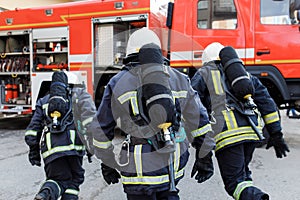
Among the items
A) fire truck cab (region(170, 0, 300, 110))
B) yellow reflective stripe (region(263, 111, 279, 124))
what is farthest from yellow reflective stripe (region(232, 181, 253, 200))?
fire truck cab (region(170, 0, 300, 110))

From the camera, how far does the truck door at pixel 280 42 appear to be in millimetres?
5059

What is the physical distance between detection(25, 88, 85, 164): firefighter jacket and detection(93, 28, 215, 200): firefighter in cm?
89

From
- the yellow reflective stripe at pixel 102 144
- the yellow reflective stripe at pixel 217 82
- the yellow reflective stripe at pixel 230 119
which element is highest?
the yellow reflective stripe at pixel 217 82

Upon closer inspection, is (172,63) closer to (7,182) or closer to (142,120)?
(7,182)

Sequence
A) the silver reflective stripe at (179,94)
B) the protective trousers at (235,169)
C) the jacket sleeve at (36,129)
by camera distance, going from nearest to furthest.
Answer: the silver reflective stripe at (179,94) → the protective trousers at (235,169) → the jacket sleeve at (36,129)

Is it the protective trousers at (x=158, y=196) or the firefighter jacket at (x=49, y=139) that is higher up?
the firefighter jacket at (x=49, y=139)

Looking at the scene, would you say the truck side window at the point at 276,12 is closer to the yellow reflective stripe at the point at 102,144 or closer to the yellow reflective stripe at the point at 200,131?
the yellow reflective stripe at the point at 200,131

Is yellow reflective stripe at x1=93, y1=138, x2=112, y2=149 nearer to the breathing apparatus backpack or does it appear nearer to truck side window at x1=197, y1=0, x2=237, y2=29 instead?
the breathing apparatus backpack

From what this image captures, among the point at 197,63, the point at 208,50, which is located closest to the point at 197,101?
the point at 208,50

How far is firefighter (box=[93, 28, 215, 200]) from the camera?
184 cm

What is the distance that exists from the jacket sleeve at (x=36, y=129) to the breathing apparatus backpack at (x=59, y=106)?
133mm

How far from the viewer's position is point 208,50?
3121 mm

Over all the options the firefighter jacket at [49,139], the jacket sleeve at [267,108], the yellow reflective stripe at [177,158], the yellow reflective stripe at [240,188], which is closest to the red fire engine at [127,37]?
the jacket sleeve at [267,108]

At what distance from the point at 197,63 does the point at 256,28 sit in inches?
44.7
